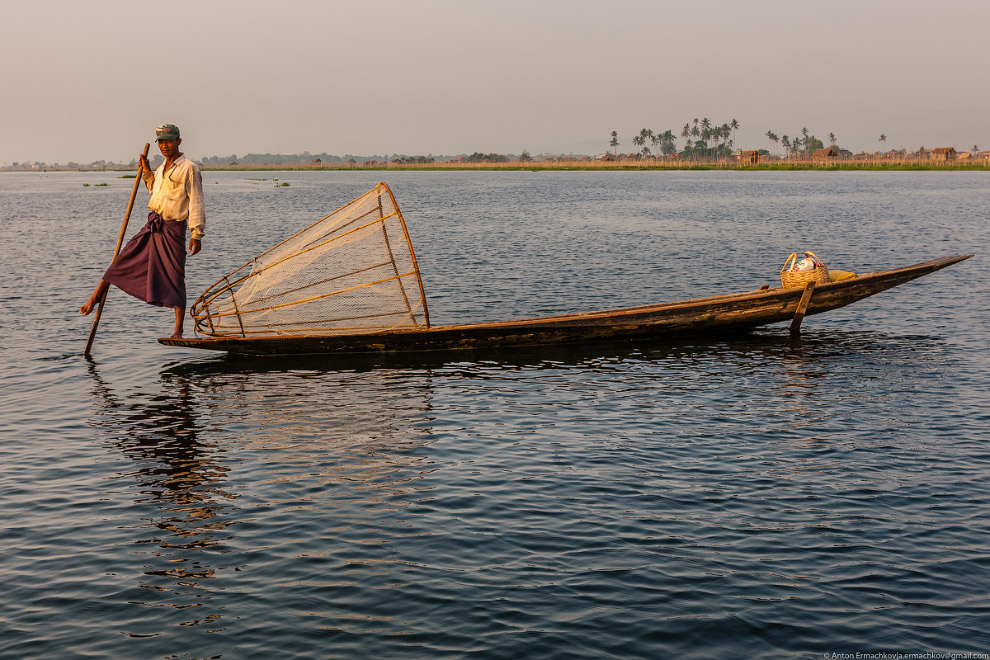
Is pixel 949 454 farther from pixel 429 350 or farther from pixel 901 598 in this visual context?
pixel 429 350

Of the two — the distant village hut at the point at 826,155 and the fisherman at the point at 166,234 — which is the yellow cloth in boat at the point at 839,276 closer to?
the fisherman at the point at 166,234

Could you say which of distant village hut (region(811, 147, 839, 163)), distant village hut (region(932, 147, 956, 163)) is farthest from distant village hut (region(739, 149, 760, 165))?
distant village hut (region(932, 147, 956, 163))

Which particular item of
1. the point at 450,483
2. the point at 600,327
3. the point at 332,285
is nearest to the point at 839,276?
the point at 600,327

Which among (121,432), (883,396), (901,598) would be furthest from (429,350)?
(901,598)

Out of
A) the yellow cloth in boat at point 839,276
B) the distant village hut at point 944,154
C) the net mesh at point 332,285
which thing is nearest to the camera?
the net mesh at point 332,285

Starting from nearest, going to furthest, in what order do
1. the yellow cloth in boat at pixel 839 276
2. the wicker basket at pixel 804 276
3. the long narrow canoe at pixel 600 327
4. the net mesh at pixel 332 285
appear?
the net mesh at pixel 332 285
the long narrow canoe at pixel 600 327
the wicker basket at pixel 804 276
the yellow cloth in boat at pixel 839 276

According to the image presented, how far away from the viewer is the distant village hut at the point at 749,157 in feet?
497

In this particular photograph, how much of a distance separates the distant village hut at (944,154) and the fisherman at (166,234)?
13548 centimetres

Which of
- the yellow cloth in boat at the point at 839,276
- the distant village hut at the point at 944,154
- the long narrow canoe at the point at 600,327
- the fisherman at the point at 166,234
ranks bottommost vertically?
the long narrow canoe at the point at 600,327

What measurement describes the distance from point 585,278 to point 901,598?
1831cm

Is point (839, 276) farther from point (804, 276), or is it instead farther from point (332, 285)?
point (332, 285)

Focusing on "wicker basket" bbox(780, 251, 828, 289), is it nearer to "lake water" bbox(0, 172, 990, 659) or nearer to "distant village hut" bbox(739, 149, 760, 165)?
"lake water" bbox(0, 172, 990, 659)

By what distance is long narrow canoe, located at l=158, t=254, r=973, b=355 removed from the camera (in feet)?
43.1

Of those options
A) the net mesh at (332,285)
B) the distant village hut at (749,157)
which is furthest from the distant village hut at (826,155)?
the net mesh at (332,285)
